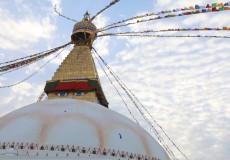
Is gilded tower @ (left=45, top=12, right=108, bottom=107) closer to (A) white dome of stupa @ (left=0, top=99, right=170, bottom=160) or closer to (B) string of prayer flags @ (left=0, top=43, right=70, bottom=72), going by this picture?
(B) string of prayer flags @ (left=0, top=43, right=70, bottom=72)

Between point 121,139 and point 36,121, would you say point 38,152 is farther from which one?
point 121,139

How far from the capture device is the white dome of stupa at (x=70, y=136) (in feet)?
22.3

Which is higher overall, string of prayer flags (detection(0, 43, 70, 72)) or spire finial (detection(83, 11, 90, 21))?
spire finial (detection(83, 11, 90, 21))

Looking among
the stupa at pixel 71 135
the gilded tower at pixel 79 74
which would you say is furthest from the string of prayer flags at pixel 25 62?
the stupa at pixel 71 135

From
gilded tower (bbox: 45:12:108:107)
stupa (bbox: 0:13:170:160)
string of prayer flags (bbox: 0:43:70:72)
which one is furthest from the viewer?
gilded tower (bbox: 45:12:108:107)

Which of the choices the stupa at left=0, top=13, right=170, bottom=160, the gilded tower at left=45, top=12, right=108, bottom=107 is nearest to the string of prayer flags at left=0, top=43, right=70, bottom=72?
the gilded tower at left=45, top=12, right=108, bottom=107

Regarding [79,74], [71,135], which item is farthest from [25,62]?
[71,135]

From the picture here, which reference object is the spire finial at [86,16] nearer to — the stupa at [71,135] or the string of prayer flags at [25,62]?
the string of prayer flags at [25,62]

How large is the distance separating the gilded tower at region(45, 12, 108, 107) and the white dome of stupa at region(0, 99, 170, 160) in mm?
6724

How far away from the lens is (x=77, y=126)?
745cm

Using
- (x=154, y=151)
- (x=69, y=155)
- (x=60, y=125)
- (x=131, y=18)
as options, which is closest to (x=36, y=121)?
(x=60, y=125)

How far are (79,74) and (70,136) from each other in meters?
9.23

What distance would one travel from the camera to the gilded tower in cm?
1544

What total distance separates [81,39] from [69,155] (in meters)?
12.2
